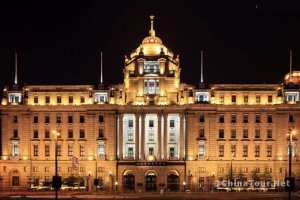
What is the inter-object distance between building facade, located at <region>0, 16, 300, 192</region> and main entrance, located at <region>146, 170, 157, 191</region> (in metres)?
0.22

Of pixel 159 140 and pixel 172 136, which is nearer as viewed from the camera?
pixel 159 140

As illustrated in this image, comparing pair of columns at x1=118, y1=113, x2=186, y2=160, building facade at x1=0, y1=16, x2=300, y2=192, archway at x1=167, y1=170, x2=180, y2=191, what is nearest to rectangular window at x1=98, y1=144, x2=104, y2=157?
building facade at x1=0, y1=16, x2=300, y2=192

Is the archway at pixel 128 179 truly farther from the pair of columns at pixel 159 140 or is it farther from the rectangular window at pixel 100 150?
the rectangular window at pixel 100 150

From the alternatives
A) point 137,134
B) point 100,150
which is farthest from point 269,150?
point 100,150

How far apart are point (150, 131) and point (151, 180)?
10.8 metres

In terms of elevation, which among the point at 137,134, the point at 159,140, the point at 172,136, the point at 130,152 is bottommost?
the point at 130,152

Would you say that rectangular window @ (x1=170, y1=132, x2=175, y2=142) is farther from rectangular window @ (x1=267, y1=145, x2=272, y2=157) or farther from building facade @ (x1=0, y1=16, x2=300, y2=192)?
rectangular window @ (x1=267, y1=145, x2=272, y2=157)

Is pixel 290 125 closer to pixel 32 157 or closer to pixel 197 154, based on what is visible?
pixel 197 154

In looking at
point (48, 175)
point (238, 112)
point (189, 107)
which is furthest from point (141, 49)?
point (48, 175)

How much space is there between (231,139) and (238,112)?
6154 millimetres

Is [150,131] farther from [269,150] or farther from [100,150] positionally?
[269,150]

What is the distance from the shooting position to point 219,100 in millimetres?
136625

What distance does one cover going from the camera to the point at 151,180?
133 meters

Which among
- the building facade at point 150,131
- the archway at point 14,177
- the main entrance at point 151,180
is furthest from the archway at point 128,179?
the archway at point 14,177
